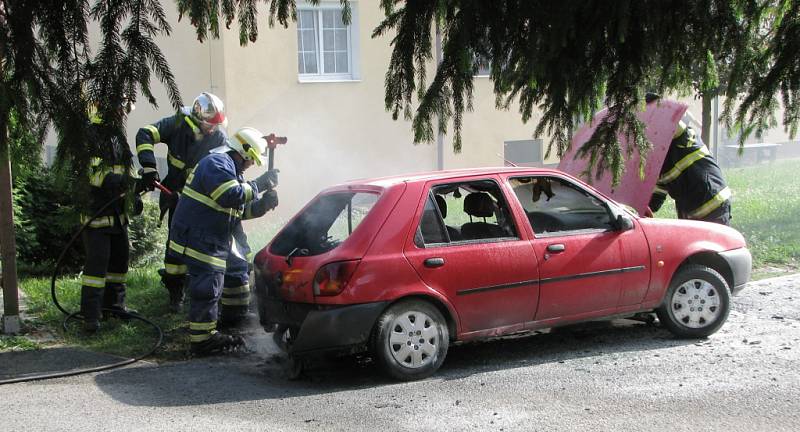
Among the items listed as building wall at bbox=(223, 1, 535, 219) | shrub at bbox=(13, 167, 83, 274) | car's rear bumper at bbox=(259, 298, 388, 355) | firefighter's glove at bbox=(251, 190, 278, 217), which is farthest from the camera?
building wall at bbox=(223, 1, 535, 219)

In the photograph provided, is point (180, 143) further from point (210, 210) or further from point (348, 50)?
point (348, 50)

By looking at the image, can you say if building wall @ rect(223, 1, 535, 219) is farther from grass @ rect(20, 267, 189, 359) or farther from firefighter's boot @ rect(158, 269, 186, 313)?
firefighter's boot @ rect(158, 269, 186, 313)

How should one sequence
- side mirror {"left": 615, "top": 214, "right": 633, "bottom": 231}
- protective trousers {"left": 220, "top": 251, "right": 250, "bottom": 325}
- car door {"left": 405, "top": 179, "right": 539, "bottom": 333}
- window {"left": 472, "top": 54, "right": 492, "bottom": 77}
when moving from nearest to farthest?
window {"left": 472, "top": 54, "right": 492, "bottom": 77} < car door {"left": 405, "top": 179, "right": 539, "bottom": 333} < side mirror {"left": 615, "top": 214, "right": 633, "bottom": 231} < protective trousers {"left": 220, "top": 251, "right": 250, "bottom": 325}

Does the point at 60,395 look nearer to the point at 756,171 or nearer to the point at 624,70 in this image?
the point at 624,70

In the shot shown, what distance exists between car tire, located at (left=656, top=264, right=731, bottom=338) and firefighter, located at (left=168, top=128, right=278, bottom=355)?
3288mm

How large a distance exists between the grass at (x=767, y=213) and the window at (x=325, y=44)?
611 cm

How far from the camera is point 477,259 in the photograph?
18.4 ft

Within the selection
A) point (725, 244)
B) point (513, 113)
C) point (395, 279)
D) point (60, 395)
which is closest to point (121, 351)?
point (60, 395)

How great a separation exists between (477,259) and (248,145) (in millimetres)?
1958

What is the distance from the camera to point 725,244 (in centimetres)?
642

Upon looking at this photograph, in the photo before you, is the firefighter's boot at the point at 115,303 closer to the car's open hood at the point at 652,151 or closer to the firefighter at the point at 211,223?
the firefighter at the point at 211,223

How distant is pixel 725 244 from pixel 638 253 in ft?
2.79

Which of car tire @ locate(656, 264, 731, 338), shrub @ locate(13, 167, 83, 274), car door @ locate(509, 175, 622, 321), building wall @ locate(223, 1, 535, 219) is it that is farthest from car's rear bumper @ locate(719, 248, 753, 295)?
building wall @ locate(223, 1, 535, 219)

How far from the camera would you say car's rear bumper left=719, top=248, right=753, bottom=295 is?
6.38 m
